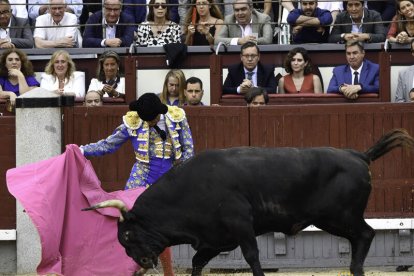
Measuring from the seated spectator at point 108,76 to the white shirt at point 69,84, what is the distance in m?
0.13

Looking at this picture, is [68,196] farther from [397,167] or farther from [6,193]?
[397,167]

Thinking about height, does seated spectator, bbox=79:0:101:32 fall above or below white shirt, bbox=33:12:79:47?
above

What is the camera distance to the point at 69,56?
1116 cm

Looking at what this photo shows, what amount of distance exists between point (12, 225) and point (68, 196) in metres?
1.54

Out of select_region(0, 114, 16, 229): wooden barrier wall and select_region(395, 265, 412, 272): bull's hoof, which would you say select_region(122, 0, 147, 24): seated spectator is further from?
select_region(395, 265, 412, 272): bull's hoof

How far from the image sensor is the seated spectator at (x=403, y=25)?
1116 cm

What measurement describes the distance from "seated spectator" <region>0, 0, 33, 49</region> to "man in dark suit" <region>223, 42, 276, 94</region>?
1.96 m

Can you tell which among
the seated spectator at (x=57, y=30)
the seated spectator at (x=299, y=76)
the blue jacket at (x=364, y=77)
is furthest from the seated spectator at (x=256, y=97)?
the seated spectator at (x=57, y=30)

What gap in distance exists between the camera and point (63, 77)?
11.2 m

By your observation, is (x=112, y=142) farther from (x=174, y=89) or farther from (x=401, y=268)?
(x=401, y=268)

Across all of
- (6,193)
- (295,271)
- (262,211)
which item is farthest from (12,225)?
(262,211)

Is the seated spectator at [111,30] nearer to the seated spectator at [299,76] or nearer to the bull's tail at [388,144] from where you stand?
the seated spectator at [299,76]

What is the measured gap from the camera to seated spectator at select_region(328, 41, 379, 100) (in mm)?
10875

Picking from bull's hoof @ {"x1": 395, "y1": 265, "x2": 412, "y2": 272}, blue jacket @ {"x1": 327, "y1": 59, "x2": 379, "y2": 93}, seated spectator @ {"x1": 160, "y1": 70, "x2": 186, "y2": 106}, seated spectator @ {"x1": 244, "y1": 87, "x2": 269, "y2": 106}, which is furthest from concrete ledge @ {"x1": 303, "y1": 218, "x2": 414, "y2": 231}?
seated spectator @ {"x1": 160, "y1": 70, "x2": 186, "y2": 106}
